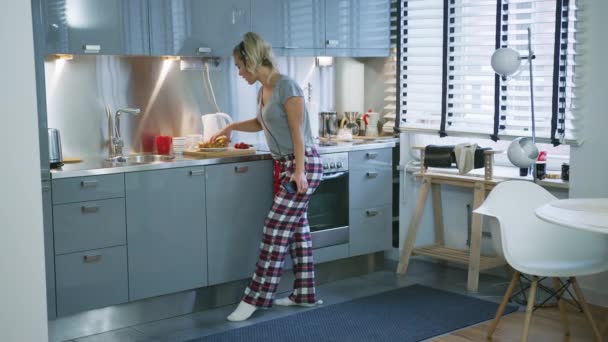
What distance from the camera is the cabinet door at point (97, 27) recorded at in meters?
4.01

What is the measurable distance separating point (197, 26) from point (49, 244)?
4.72 ft

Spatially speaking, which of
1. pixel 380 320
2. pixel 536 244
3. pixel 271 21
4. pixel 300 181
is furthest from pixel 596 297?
pixel 271 21

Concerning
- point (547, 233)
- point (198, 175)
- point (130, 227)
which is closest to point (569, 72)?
point (547, 233)

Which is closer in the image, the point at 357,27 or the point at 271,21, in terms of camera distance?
the point at 271,21

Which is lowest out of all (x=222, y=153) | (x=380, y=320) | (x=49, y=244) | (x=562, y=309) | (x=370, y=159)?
(x=380, y=320)

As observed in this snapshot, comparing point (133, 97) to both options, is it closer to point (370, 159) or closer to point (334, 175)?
point (334, 175)

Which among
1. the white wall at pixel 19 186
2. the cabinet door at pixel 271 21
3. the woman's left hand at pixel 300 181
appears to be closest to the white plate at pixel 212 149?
the woman's left hand at pixel 300 181

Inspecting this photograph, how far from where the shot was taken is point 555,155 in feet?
16.8

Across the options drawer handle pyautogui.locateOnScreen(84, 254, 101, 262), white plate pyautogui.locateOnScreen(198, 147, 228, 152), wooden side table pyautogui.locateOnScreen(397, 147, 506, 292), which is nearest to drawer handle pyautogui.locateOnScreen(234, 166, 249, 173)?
white plate pyautogui.locateOnScreen(198, 147, 228, 152)

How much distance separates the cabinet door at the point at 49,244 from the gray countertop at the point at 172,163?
92 mm

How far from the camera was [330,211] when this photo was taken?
198 inches

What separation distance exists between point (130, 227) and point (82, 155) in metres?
0.60

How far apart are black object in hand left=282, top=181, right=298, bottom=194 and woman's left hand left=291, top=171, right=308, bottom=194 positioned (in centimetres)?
2

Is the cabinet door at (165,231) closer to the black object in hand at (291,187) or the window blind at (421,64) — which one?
the black object in hand at (291,187)
